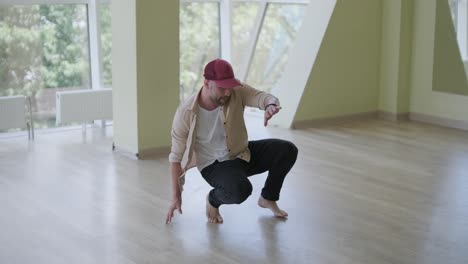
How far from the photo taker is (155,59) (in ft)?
20.8

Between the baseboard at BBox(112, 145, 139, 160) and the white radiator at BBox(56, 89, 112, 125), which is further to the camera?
the white radiator at BBox(56, 89, 112, 125)

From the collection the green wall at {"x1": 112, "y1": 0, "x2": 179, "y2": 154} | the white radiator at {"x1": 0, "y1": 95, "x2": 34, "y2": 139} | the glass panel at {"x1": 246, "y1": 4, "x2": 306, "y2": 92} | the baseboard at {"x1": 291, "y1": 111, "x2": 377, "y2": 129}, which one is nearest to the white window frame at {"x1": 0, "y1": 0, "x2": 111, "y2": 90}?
the white radiator at {"x1": 0, "y1": 95, "x2": 34, "y2": 139}

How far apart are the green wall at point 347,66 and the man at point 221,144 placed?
3.11 metres

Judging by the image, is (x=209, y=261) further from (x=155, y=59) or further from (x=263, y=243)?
(x=155, y=59)

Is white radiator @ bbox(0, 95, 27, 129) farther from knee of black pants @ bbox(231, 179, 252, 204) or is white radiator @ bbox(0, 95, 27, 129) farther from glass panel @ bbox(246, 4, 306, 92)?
knee of black pants @ bbox(231, 179, 252, 204)

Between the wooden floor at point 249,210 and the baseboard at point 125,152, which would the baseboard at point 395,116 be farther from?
the baseboard at point 125,152

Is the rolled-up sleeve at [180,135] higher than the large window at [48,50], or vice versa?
the large window at [48,50]

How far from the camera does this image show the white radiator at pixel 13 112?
725 cm

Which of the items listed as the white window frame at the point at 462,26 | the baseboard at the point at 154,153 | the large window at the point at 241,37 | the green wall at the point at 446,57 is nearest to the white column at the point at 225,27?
the large window at the point at 241,37

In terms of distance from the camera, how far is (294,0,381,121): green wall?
25.8 ft

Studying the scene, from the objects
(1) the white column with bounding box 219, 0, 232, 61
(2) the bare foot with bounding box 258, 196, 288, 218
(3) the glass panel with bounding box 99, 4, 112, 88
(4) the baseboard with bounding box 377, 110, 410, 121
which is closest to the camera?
(2) the bare foot with bounding box 258, 196, 288, 218

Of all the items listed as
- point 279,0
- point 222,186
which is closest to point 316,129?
point 279,0

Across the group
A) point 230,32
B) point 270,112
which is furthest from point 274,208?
point 230,32

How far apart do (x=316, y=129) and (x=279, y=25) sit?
1933 millimetres
